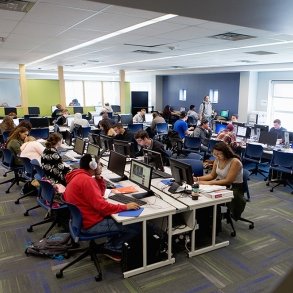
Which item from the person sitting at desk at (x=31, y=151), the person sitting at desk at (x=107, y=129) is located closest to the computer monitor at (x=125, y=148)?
the person sitting at desk at (x=31, y=151)

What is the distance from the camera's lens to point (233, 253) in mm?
3652

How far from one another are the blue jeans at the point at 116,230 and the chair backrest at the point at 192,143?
475 centimetres

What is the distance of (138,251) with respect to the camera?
324 centimetres

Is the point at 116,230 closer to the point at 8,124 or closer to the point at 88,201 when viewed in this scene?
the point at 88,201

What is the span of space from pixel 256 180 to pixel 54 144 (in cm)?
451

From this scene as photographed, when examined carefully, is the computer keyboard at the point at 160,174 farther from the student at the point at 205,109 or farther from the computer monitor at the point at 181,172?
the student at the point at 205,109

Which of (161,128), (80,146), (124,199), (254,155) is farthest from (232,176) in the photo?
(161,128)

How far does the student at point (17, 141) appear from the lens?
5719mm

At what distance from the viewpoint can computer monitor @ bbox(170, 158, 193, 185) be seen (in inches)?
143

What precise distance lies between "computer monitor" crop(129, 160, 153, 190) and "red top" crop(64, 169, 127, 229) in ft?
2.11

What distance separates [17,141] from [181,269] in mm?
4133

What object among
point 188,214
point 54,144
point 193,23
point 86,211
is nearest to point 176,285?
point 188,214

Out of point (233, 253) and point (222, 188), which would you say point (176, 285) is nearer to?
point (233, 253)

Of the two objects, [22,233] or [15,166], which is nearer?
[22,233]
